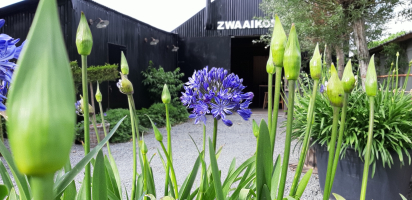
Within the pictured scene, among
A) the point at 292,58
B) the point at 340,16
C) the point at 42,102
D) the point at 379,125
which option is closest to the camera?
the point at 42,102

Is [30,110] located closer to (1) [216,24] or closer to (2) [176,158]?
(2) [176,158]

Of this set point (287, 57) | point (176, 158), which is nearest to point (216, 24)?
point (176, 158)

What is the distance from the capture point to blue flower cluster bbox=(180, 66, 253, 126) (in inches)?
40.8

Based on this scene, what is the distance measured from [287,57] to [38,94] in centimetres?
45

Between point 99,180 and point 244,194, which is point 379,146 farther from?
point 99,180

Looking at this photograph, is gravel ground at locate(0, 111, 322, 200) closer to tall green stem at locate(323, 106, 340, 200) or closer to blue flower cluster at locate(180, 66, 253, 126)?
blue flower cluster at locate(180, 66, 253, 126)

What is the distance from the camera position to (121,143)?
17.4 ft

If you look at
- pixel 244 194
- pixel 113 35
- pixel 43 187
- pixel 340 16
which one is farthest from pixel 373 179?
pixel 113 35

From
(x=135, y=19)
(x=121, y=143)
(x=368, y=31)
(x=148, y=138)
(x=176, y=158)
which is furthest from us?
(x=135, y=19)

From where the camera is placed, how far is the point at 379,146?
83.6 inches

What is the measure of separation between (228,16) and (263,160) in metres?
10.6

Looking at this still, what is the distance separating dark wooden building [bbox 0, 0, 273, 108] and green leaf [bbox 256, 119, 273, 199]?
5981 millimetres

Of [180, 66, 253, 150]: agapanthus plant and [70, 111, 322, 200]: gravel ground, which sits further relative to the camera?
[70, 111, 322, 200]: gravel ground

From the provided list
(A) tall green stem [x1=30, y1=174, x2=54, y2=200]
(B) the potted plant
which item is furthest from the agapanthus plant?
(B) the potted plant
